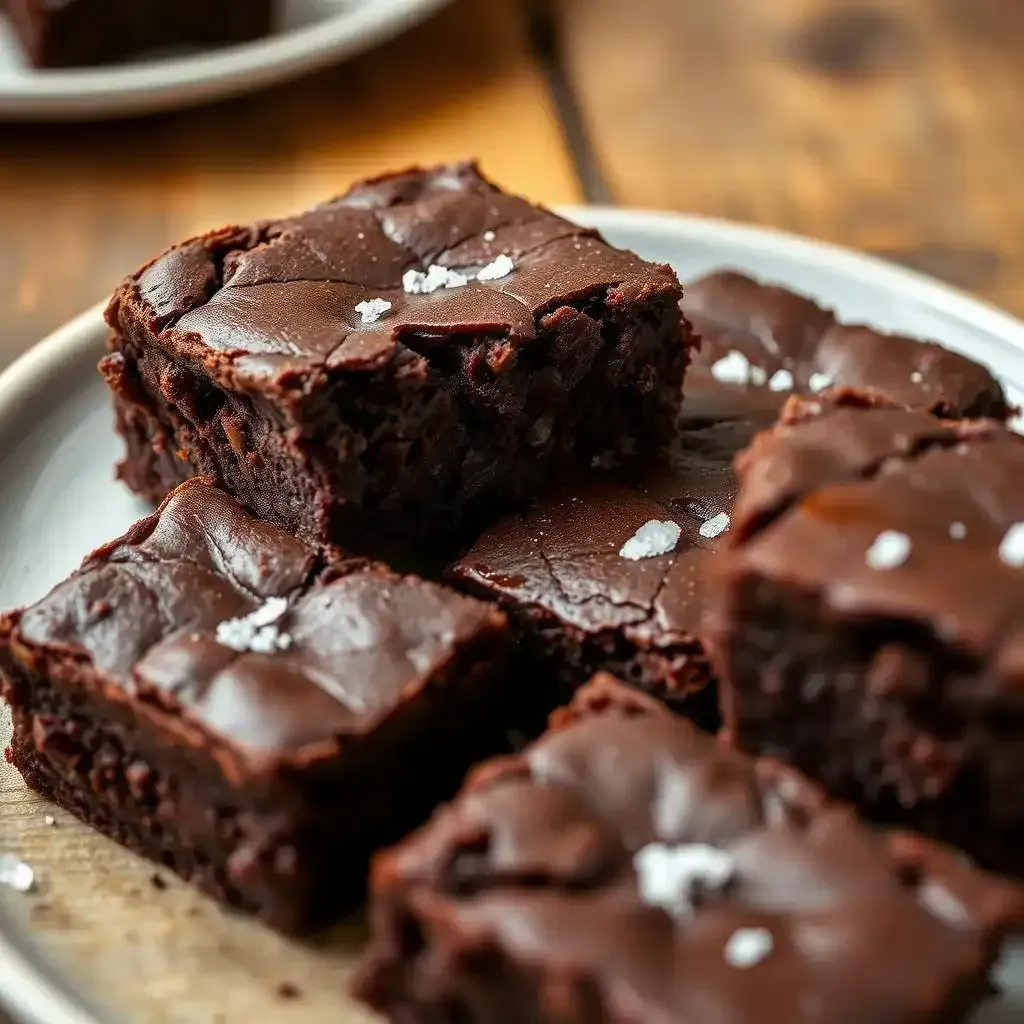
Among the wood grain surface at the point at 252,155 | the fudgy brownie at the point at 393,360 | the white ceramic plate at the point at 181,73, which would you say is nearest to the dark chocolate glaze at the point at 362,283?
the fudgy brownie at the point at 393,360

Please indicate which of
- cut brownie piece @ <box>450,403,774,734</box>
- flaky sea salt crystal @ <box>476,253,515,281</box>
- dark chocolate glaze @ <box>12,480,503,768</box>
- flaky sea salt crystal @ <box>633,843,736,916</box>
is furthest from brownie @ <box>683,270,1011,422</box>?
flaky sea salt crystal @ <box>633,843,736,916</box>

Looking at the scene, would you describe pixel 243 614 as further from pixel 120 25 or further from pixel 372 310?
pixel 120 25

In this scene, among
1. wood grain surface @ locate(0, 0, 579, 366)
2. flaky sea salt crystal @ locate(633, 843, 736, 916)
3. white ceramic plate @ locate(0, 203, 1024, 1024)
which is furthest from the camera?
wood grain surface @ locate(0, 0, 579, 366)

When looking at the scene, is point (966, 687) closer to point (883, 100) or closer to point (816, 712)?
point (816, 712)

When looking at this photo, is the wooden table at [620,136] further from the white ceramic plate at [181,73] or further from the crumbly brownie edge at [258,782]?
the crumbly brownie edge at [258,782]

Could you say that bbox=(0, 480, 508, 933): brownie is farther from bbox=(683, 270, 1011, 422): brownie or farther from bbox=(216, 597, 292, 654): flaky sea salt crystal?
bbox=(683, 270, 1011, 422): brownie

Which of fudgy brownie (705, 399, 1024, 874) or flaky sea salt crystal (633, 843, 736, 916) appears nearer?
flaky sea salt crystal (633, 843, 736, 916)
